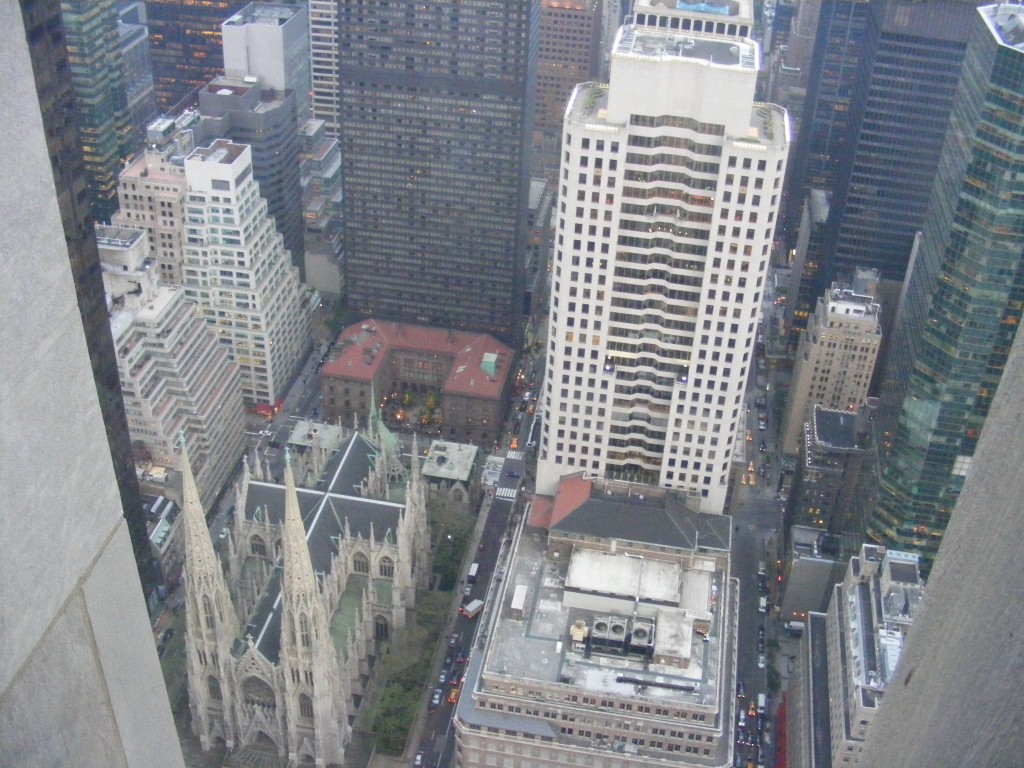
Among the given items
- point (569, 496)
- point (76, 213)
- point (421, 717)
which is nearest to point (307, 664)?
point (421, 717)

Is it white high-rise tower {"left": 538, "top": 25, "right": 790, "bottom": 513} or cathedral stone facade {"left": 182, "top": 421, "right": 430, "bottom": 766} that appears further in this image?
cathedral stone facade {"left": 182, "top": 421, "right": 430, "bottom": 766}

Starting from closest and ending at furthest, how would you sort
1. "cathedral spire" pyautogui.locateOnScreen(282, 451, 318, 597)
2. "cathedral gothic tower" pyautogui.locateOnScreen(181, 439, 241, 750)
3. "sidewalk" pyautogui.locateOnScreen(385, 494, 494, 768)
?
"cathedral spire" pyautogui.locateOnScreen(282, 451, 318, 597), "cathedral gothic tower" pyautogui.locateOnScreen(181, 439, 241, 750), "sidewalk" pyautogui.locateOnScreen(385, 494, 494, 768)

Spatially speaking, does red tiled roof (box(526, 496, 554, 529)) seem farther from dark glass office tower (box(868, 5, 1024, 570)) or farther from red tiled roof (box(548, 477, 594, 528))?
dark glass office tower (box(868, 5, 1024, 570))

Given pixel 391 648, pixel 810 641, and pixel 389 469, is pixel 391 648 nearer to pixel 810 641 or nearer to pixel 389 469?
pixel 389 469

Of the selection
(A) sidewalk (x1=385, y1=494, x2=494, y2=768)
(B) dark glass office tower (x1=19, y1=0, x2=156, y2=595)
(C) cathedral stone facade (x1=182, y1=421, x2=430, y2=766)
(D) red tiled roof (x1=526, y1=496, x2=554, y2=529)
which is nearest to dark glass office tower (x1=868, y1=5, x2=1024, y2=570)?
(D) red tiled roof (x1=526, y1=496, x2=554, y2=529)

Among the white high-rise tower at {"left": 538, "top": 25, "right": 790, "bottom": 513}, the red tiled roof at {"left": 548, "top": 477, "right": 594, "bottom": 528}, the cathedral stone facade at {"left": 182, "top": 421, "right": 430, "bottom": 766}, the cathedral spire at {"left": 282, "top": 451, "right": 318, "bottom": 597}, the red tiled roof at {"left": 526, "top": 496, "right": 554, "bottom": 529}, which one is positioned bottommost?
the cathedral stone facade at {"left": 182, "top": 421, "right": 430, "bottom": 766}

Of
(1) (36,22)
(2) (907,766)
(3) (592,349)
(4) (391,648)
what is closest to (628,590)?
(3) (592,349)
